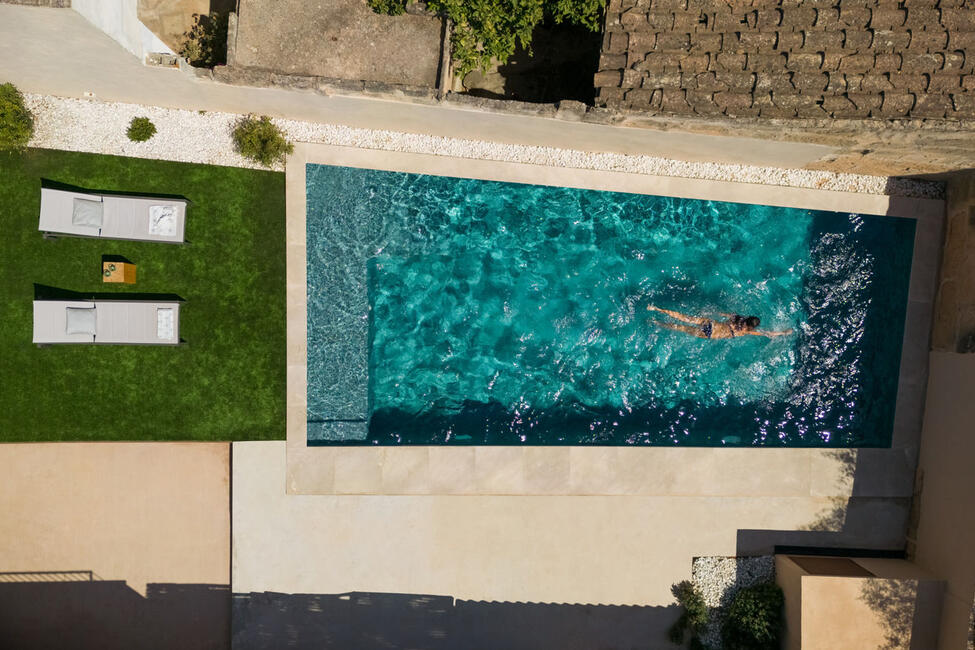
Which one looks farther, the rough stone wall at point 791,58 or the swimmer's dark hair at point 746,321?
the swimmer's dark hair at point 746,321

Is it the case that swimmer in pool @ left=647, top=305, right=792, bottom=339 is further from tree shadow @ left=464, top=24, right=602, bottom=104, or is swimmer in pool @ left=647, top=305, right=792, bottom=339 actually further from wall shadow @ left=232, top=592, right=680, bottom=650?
wall shadow @ left=232, top=592, right=680, bottom=650

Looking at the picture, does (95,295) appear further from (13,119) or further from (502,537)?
(502,537)

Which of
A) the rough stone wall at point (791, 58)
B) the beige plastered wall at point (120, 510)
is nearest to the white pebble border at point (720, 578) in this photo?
the rough stone wall at point (791, 58)

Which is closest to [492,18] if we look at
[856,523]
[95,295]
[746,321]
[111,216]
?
[746,321]

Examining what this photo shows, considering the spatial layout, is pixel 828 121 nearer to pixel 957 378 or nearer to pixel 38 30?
pixel 957 378

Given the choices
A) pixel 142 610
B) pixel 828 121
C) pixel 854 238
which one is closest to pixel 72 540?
pixel 142 610

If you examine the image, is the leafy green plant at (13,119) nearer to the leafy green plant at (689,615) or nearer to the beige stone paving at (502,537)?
the beige stone paving at (502,537)

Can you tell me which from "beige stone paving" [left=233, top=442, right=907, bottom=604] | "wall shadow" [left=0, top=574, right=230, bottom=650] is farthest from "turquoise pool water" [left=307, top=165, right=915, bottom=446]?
"wall shadow" [left=0, top=574, right=230, bottom=650]
